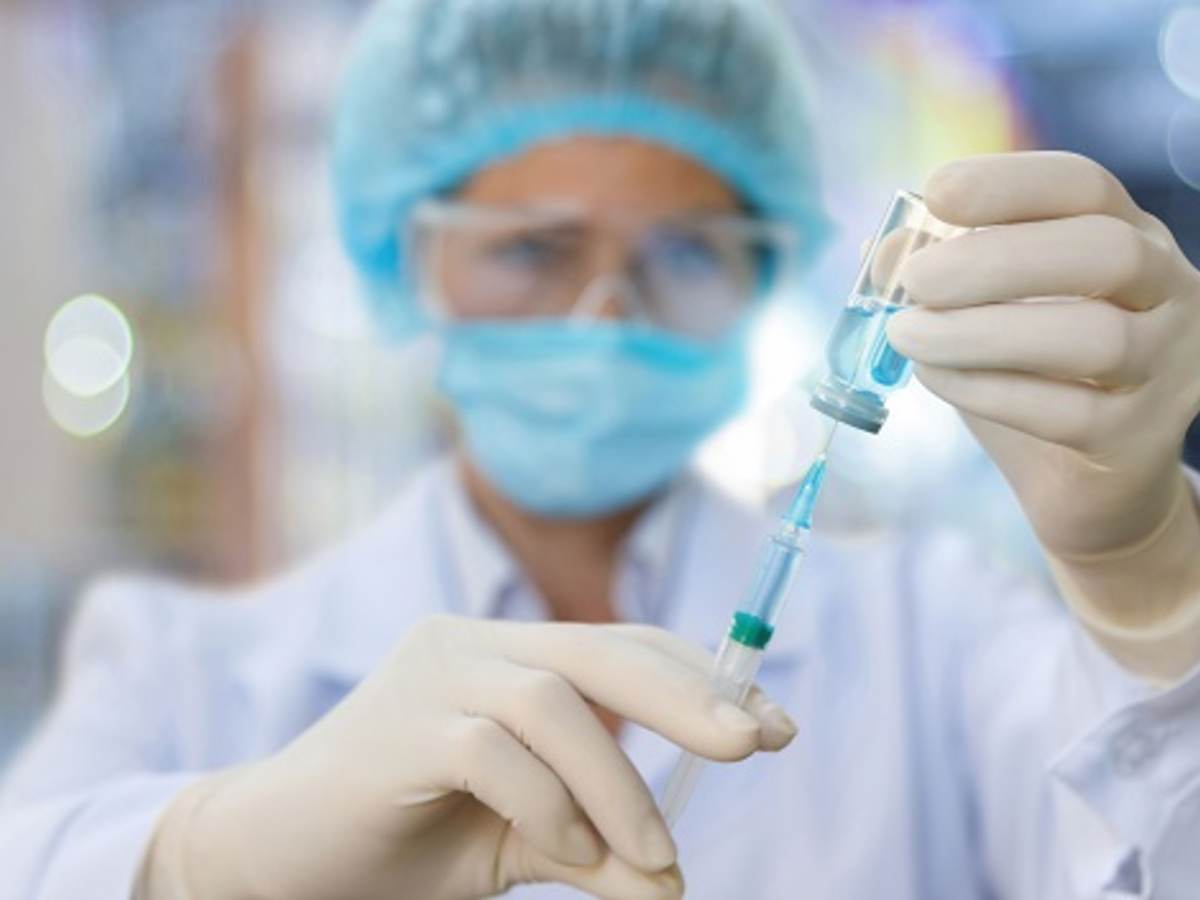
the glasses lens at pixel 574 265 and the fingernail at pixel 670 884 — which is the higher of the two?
the glasses lens at pixel 574 265

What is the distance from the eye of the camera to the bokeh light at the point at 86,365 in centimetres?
405

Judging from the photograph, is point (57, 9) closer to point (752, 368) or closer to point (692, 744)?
point (752, 368)

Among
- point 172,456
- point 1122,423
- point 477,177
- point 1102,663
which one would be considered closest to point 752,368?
point 477,177

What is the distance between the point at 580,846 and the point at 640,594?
62 cm

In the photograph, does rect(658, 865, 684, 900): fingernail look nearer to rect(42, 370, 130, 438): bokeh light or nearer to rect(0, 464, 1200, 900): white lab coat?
rect(0, 464, 1200, 900): white lab coat

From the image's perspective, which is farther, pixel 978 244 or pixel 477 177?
pixel 477 177

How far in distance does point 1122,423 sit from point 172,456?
11.7 feet

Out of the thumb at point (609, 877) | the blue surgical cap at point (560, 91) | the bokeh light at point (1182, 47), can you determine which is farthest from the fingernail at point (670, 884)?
the bokeh light at point (1182, 47)

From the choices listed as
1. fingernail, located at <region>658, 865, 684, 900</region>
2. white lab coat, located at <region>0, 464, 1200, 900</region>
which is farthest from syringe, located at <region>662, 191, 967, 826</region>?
white lab coat, located at <region>0, 464, 1200, 900</region>

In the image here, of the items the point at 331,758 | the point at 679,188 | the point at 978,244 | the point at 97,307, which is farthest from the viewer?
the point at 97,307

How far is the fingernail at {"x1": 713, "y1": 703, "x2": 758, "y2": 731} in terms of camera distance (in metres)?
0.83

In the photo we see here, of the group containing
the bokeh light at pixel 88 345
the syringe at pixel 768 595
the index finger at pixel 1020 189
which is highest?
the index finger at pixel 1020 189

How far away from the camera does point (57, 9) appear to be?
13.6 feet

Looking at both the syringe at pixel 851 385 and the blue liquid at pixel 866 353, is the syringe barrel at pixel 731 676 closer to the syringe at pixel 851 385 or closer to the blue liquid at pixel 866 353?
the syringe at pixel 851 385
